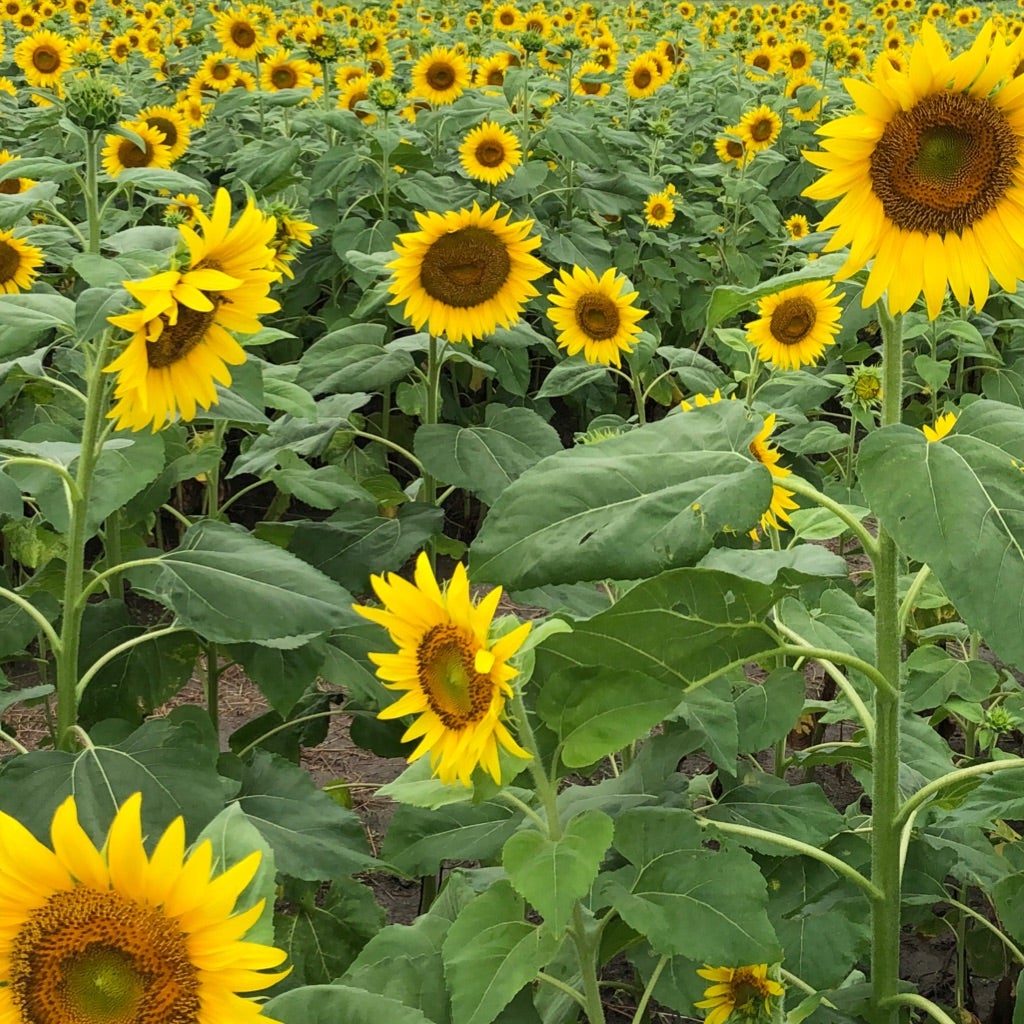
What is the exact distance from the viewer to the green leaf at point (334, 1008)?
96 cm

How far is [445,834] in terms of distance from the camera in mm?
1413

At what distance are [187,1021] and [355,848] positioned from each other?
2.40 ft

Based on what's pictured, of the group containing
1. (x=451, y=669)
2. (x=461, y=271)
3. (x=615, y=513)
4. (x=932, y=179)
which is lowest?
(x=451, y=669)

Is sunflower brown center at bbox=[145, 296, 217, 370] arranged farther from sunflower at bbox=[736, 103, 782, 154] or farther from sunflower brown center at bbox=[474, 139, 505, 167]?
sunflower at bbox=[736, 103, 782, 154]

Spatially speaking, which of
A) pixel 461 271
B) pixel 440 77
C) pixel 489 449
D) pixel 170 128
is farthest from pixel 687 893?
pixel 440 77

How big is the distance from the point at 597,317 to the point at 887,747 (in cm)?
172

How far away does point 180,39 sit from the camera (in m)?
7.28

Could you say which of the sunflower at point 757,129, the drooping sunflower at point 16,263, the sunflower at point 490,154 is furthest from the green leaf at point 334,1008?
the sunflower at point 757,129

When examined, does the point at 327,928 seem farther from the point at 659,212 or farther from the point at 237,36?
the point at 237,36

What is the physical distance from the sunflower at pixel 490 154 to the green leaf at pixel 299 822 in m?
2.94

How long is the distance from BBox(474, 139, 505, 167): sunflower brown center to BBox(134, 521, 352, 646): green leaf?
290 centimetres

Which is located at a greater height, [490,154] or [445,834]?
[490,154]

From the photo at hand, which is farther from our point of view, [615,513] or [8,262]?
[8,262]

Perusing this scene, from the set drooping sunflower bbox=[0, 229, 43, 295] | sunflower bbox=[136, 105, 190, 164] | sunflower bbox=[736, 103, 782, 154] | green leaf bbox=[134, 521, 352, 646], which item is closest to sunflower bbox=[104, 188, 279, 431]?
green leaf bbox=[134, 521, 352, 646]
